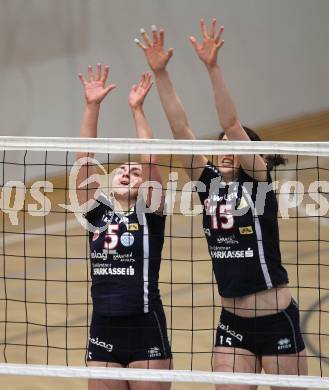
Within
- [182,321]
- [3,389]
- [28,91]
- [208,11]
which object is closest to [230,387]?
[3,389]

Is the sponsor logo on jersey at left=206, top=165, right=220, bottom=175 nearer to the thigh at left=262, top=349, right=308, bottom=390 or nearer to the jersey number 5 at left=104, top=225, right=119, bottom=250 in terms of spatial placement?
the jersey number 5 at left=104, top=225, right=119, bottom=250

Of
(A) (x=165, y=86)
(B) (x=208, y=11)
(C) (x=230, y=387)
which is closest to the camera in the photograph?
(C) (x=230, y=387)

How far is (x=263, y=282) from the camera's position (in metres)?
4.88

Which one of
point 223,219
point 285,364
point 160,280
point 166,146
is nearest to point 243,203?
point 223,219

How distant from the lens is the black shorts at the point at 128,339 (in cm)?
489

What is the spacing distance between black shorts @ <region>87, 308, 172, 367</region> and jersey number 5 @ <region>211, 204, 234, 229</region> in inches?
22.1

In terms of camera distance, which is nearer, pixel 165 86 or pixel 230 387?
pixel 230 387

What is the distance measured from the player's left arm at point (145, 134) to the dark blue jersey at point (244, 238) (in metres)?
0.27

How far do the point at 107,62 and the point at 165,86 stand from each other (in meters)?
6.72

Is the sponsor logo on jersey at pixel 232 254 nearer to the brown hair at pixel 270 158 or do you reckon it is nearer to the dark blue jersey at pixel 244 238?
the dark blue jersey at pixel 244 238

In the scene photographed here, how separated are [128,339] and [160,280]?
3640mm

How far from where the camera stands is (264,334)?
16.0ft

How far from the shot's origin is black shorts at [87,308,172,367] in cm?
489

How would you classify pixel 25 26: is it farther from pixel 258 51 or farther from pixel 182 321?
pixel 182 321
